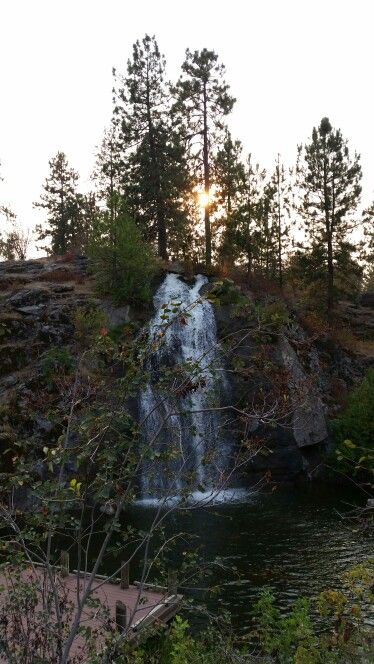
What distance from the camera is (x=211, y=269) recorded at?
109 feet

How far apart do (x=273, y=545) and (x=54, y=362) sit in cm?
1258

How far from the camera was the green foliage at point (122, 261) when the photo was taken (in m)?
28.4

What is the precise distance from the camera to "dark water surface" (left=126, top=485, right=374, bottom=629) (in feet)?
45.2

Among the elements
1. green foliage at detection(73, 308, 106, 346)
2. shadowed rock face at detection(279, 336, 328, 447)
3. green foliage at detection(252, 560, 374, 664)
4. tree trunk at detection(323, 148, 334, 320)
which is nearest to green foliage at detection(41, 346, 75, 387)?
green foliage at detection(73, 308, 106, 346)

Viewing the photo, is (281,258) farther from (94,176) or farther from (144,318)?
(94,176)

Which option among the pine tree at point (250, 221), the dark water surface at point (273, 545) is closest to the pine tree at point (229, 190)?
the pine tree at point (250, 221)

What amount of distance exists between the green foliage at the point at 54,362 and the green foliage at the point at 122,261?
5.10m

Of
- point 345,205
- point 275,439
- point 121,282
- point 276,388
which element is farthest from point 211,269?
point 276,388

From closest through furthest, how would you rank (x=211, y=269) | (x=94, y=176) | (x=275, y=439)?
1. (x=275, y=439)
2. (x=211, y=269)
3. (x=94, y=176)

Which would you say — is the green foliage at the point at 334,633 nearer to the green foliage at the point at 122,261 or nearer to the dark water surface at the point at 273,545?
the dark water surface at the point at 273,545

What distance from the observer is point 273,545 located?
1692cm

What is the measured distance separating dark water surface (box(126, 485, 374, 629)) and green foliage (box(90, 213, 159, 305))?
1196 centimetres

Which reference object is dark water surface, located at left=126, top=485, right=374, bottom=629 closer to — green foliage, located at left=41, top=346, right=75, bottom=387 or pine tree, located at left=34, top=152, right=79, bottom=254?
green foliage, located at left=41, top=346, right=75, bottom=387

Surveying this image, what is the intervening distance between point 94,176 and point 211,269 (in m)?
17.4
